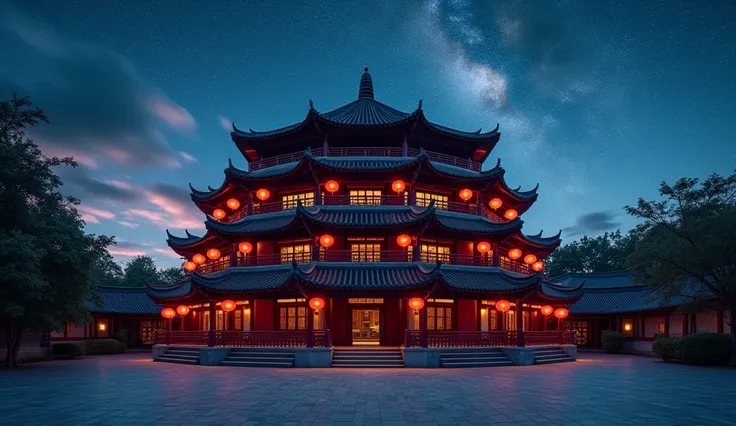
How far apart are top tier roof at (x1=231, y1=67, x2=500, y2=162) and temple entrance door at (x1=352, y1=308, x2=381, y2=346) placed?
1019 cm

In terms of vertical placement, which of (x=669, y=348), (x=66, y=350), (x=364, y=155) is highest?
(x=364, y=155)

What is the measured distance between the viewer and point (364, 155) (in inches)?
1171

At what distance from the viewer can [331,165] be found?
27.2 metres

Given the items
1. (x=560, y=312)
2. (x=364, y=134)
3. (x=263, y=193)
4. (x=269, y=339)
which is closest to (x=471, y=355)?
(x=560, y=312)

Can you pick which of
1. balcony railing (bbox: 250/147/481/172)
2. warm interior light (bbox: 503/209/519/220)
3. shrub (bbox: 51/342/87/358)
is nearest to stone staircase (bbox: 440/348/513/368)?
warm interior light (bbox: 503/209/519/220)

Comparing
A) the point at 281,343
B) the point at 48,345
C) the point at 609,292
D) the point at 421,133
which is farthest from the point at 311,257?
the point at 609,292

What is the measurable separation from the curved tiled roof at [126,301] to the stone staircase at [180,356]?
12939 millimetres

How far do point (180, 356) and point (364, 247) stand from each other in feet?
37.3

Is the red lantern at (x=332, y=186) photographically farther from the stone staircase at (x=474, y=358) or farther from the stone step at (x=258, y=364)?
the stone staircase at (x=474, y=358)

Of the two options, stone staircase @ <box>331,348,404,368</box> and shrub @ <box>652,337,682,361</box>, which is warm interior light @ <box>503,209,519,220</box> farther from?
stone staircase @ <box>331,348,404,368</box>

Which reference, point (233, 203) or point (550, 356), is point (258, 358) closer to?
point (233, 203)

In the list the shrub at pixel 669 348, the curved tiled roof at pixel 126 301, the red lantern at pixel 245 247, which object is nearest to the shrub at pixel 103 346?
the curved tiled roof at pixel 126 301

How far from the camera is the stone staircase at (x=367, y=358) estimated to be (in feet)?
74.7

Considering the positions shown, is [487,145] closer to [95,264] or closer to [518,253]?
[518,253]
